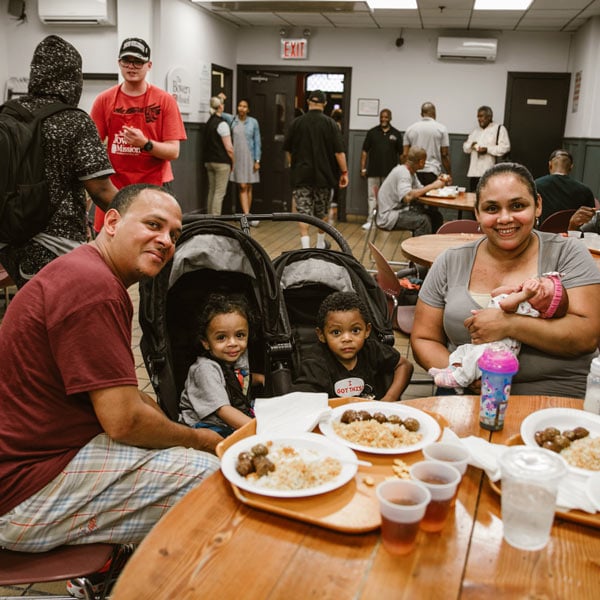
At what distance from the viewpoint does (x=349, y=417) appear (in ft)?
5.08

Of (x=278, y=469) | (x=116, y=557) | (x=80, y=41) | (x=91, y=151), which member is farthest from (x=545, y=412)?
(x=80, y=41)

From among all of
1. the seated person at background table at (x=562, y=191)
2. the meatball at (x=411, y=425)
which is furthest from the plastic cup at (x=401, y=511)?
the seated person at background table at (x=562, y=191)

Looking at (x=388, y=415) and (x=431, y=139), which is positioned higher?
(x=431, y=139)

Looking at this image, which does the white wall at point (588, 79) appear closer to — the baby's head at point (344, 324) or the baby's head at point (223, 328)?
the baby's head at point (344, 324)

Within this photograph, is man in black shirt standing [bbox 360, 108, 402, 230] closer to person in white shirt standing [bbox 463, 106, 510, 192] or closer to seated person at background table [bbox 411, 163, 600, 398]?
person in white shirt standing [bbox 463, 106, 510, 192]

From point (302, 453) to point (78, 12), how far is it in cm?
785

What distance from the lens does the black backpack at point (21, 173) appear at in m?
2.34

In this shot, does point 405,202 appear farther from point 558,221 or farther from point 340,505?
point 340,505

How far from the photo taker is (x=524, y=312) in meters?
2.07

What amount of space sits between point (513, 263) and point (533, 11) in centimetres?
781

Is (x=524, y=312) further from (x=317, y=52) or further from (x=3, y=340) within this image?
(x=317, y=52)

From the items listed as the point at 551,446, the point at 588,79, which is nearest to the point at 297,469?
the point at 551,446

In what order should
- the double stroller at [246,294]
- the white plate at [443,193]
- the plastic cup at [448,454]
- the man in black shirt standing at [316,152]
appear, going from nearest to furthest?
the plastic cup at [448,454] < the double stroller at [246,294] < the white plate at [443,193] < the man in black shirt standing at [316,152]

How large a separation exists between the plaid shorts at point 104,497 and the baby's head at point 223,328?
2.64ft
